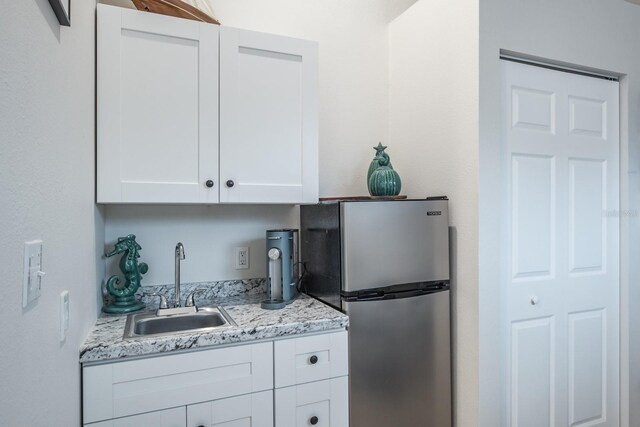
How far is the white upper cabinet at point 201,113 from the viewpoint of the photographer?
1517 mm

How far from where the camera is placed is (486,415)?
1.70 metres

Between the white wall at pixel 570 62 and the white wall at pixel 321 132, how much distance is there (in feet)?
2.42

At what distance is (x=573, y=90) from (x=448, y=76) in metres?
0.66

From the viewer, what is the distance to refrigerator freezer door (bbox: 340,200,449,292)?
1.65m

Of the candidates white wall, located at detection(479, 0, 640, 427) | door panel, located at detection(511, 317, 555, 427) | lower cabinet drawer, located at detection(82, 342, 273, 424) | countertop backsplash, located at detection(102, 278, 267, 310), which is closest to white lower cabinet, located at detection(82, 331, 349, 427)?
lower cabinet drawer, located at detection(82, 342, 273, 424)

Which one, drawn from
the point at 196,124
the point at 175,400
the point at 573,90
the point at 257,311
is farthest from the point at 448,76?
the point at 175,400

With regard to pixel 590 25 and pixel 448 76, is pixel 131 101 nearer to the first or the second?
pixel 448 76

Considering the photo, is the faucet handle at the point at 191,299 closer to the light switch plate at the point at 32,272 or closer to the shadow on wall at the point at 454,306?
the light switch plate at the point at 32,272

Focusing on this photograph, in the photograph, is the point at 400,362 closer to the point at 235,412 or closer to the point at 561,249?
the point at 235,412

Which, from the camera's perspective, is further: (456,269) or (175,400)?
(456,269)

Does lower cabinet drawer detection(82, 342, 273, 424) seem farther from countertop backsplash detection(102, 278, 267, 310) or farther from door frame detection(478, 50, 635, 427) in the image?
door frame detection(478, 50, 635, 427)

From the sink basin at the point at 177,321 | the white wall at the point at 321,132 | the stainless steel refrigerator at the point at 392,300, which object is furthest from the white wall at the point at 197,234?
the stainless steel refrigerator at the point at 392,300

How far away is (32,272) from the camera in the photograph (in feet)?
2.45

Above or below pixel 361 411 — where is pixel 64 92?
above
